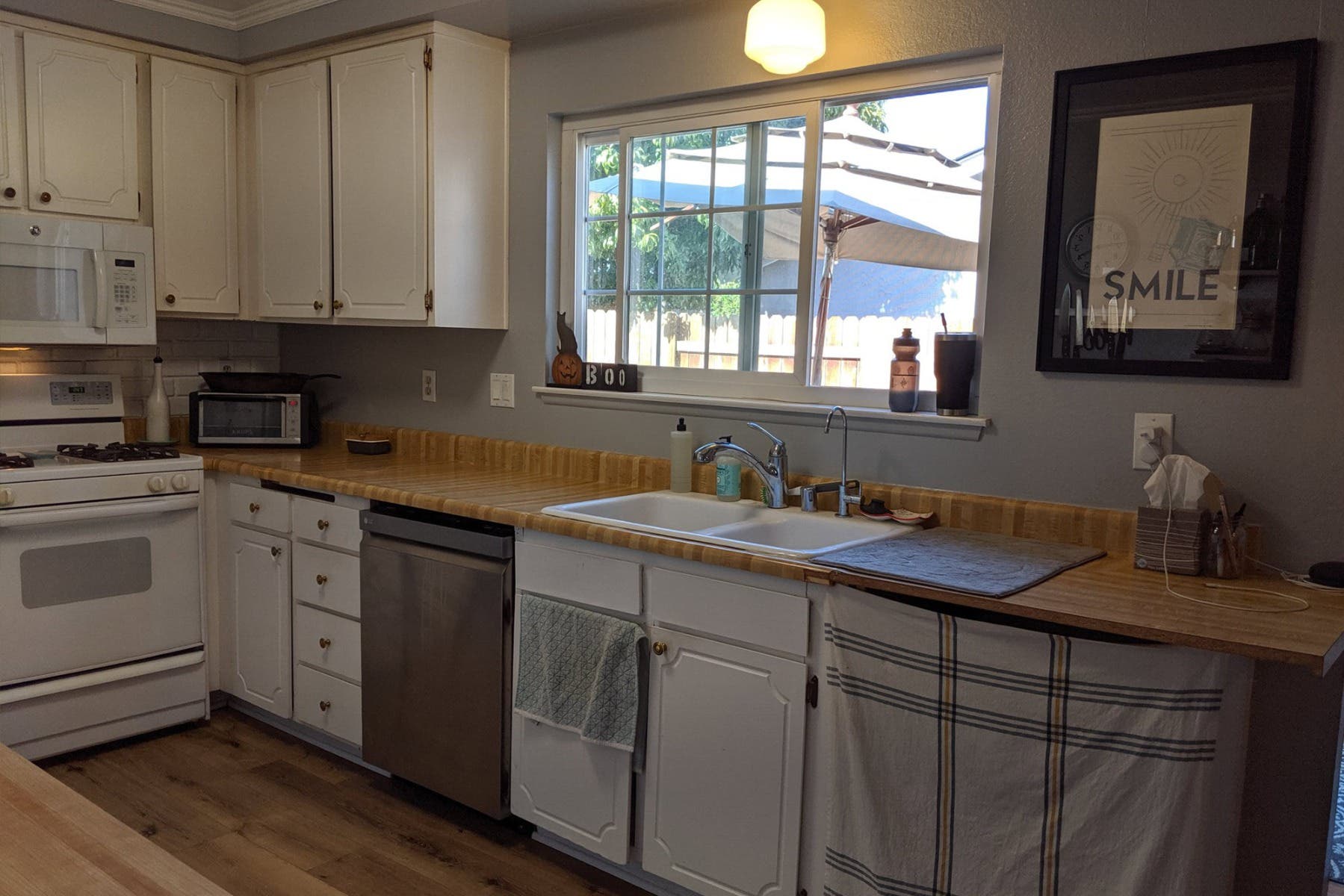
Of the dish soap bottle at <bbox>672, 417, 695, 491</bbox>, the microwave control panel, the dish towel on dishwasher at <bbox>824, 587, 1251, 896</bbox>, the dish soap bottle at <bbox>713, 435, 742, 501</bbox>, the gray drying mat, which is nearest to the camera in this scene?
the dish towel on dishwasher at <bbox>824, 587, 1251, 896</bbox>

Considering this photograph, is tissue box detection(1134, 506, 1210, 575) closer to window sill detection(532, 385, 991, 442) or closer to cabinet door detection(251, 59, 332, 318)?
window sill detection(532, 385, 991, 442)

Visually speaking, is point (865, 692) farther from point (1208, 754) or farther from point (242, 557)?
point (242, 557)

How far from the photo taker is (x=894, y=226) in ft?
8.45

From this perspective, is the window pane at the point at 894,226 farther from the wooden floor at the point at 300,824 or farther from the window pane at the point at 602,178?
the wooden floor at the point at 300,824

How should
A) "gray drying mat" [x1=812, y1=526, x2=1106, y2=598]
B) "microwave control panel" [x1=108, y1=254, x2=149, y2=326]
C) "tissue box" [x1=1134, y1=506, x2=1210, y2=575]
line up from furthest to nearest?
"microwave control panel" [x1=108, y1=254, x2=149, y2=326]
"tissue box" [x1=1134, y1=506, x2=1210, y2=575]
"gray drying mat" [x1=812, y1=526, x2=1106, y2=598]

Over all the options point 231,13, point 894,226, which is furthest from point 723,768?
point 231,13

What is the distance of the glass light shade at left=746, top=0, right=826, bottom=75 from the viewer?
233 centimetres

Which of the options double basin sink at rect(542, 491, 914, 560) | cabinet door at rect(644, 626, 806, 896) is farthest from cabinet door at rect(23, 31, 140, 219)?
cabinet door at rect(644, 626, 806, 896)

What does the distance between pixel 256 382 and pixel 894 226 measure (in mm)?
2354

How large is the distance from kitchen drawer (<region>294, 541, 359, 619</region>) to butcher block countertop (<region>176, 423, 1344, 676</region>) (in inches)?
7.9

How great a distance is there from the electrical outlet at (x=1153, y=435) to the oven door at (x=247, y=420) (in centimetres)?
278

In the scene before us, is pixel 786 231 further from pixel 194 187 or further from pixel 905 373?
pixel 194 187

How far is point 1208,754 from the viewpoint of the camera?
5.10 feet

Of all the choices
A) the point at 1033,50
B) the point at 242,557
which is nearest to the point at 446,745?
the point at 242,557
